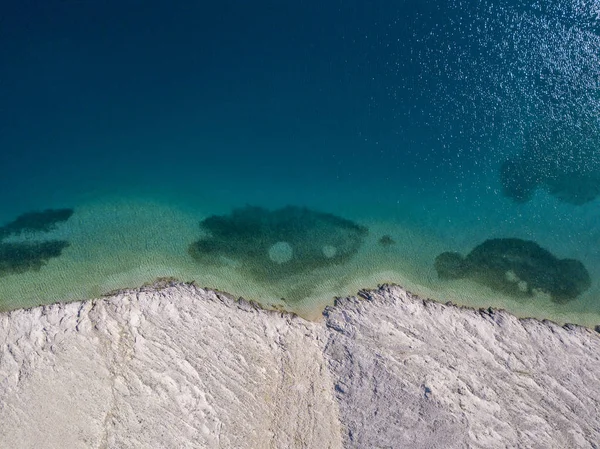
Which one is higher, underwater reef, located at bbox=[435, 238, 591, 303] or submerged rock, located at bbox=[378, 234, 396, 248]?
submerged rock, located at bbox=[378, 234, 396, 248]

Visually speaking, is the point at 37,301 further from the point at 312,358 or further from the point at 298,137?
the point at 298,137

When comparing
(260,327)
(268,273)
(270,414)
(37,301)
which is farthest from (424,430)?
(37,301)

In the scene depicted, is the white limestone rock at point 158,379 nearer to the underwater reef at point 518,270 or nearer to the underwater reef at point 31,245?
the underwater reef at point 31,245

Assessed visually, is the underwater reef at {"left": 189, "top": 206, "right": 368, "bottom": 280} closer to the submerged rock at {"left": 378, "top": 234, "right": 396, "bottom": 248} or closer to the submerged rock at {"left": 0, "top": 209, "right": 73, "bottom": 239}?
the submerged rock at {"left": 378, "top": 234, "right": 396, "bottom": 248}

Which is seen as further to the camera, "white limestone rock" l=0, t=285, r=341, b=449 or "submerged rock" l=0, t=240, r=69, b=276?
"submerged rock" l=0, t=240, r=69, b=276

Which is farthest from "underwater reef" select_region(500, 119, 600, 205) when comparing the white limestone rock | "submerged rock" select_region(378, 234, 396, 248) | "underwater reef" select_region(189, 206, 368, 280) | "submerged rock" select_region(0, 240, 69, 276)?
"submerged rock" select_region(0, 240, 69, 276)
